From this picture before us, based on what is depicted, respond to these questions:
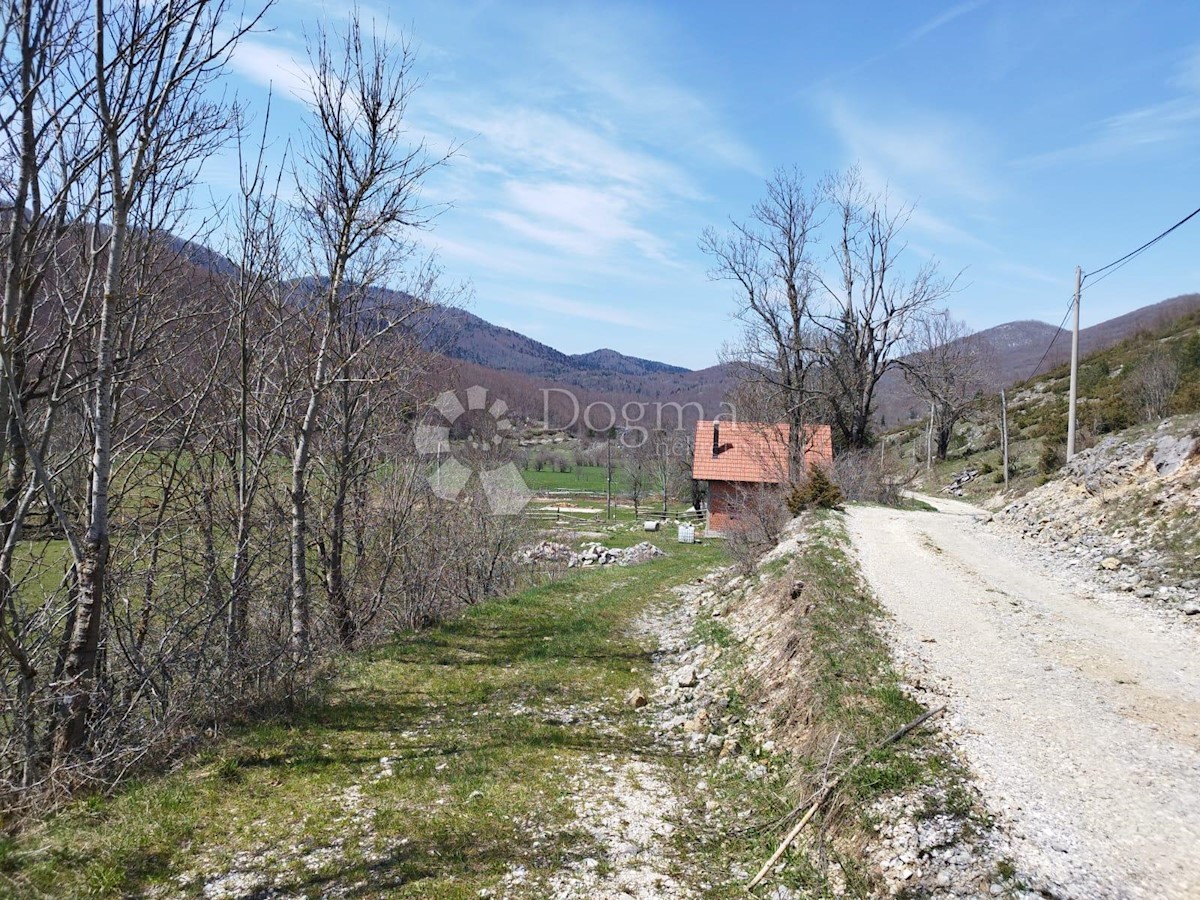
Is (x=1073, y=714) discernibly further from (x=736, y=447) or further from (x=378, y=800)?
(x=736, y=447)

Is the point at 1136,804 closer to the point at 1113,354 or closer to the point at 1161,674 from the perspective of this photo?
the point at 1161,674

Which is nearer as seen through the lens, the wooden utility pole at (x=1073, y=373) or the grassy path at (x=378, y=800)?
the grassy path at (x=378, y=800)

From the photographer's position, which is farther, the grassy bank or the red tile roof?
the red tile roof

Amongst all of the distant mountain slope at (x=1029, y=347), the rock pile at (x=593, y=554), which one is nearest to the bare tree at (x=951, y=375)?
the distant mountain slope at (x=1029, y=347)

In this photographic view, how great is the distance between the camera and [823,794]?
4.19 meters

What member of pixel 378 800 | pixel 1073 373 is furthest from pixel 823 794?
pixel 1073 373

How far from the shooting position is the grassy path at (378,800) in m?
3.88

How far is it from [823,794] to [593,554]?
24.1m

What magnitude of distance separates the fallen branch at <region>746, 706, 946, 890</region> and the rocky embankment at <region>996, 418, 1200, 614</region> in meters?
5.28

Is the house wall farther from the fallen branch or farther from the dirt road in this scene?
the fallen branch

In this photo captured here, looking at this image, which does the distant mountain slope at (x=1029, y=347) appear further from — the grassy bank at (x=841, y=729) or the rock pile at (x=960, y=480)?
the grassy bank at (x=841, y=729)

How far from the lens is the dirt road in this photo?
10.9 feet

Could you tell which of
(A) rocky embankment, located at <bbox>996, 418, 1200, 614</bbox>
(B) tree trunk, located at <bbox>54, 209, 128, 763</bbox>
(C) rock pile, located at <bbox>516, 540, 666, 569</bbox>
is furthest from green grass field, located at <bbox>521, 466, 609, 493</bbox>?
(B) tree trunk, located at <bbox>54, 209, 128, 763</bbox>

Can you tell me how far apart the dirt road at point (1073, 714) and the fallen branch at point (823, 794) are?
0.33 metres
